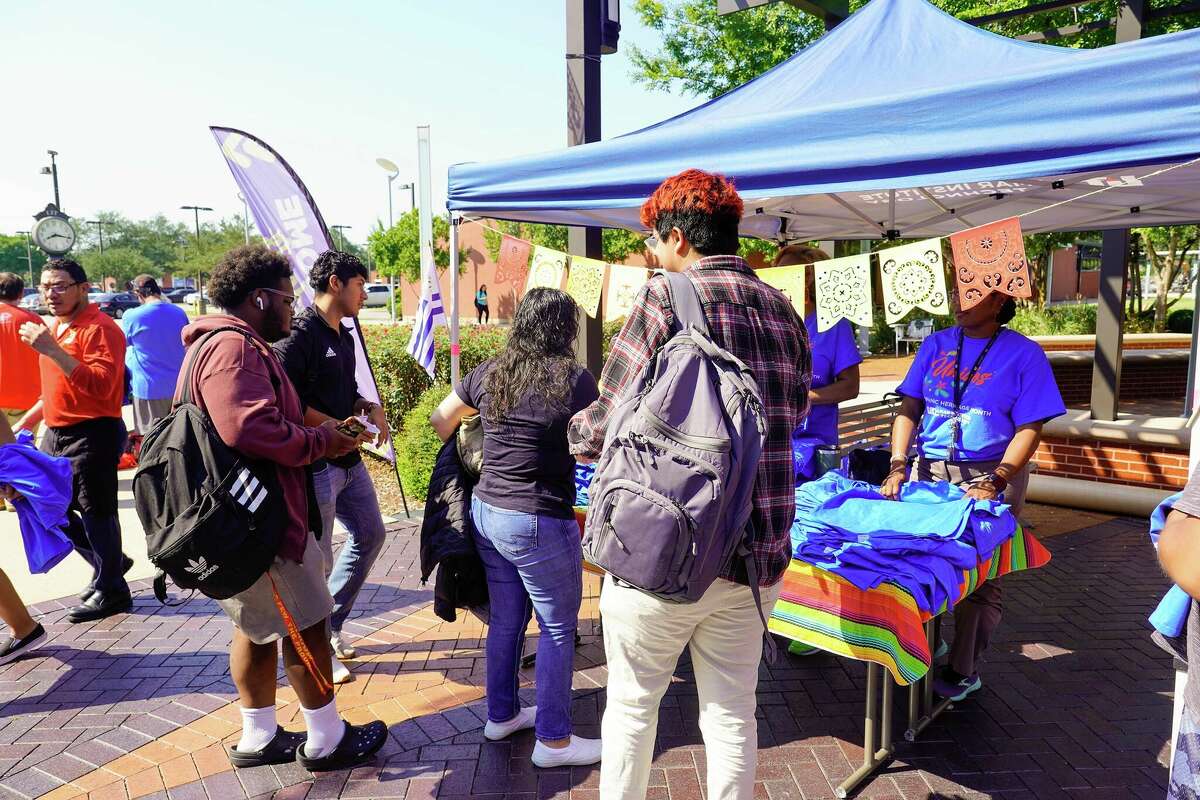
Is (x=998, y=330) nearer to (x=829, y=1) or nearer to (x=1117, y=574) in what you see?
(x=1117, y=574)

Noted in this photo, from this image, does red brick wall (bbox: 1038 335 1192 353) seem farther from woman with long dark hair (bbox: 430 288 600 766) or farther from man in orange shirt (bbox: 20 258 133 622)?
man in orange shirt (bbox: 20 258 133 622)

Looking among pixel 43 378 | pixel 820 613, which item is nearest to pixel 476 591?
pixel 820 613

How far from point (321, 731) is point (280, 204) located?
4.13 m

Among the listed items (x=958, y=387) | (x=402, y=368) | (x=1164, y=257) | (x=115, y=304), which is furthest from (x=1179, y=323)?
(x=115, y=304)

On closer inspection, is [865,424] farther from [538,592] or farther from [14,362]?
[14,362]

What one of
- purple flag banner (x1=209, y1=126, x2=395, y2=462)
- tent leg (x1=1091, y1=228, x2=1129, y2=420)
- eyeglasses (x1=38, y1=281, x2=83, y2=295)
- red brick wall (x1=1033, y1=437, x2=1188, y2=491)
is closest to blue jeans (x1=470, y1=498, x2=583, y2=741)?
eyeglasses (x1=38, y1=281, x2=83, y2=295)

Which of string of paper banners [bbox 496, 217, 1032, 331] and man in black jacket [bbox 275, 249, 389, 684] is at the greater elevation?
string of paper banners [bbox 496, 217, 1032, 331]

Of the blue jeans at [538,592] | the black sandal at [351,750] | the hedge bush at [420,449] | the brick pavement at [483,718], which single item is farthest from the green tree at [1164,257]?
the black sandal at [351,750]

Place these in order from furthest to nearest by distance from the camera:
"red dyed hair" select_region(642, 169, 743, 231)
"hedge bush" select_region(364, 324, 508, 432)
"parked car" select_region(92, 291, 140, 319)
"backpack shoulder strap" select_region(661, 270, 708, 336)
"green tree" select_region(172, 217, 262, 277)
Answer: "green tree" select_region(172, 217, 262, 277)
"parked car" select_region(92, 291, 140, 319)
"hedge bush" select_region(364, 324, 508, 432)
"red dyed hair" select_region(642, 169, 743, 231)
"backpack shoulder strap" select_region(661, 270, 708, 336)

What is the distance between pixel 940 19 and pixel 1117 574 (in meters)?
3.48

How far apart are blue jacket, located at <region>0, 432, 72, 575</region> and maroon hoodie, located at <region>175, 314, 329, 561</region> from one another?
5.83 feet

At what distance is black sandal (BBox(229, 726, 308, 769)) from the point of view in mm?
2990

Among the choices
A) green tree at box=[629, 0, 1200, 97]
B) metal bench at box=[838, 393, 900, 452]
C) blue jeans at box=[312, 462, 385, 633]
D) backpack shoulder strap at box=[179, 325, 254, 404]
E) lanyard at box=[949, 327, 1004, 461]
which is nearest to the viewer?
backpack shoulder strap at box=[179, 325, 254, 404]

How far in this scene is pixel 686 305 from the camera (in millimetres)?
1963
